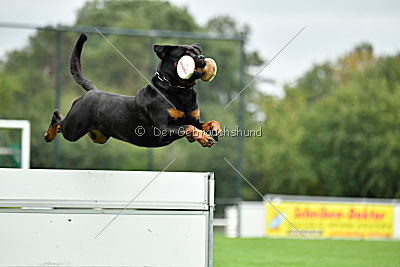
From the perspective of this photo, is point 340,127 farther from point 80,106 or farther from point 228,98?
point 80,106

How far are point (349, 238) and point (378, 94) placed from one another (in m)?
10.1

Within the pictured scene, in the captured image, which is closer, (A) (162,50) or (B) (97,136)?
(A) (162,50)

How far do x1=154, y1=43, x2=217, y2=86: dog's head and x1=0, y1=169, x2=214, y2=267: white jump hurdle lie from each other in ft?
2.36

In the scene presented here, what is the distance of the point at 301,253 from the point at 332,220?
4127 millimetres

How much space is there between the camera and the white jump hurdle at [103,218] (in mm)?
4285

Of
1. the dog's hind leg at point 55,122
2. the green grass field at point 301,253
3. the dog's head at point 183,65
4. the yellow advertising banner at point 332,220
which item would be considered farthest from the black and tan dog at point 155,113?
the yellow advertising banner at point 332,220

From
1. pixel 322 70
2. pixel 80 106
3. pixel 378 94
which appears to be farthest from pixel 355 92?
pixel 80 106

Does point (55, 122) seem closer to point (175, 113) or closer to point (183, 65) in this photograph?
point (175, 113)

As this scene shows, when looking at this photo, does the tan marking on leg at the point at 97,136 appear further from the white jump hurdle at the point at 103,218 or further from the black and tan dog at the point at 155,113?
the white jump hurdle at the point at 103,218

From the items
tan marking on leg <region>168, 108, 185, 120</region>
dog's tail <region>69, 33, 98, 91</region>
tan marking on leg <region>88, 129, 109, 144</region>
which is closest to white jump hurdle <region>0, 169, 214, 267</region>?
tan marking on leg <region>168, 108, 185, 120</region>

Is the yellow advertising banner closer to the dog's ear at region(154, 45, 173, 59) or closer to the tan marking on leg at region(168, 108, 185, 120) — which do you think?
the tan marking on leg at region(168, 108, 185, 120)

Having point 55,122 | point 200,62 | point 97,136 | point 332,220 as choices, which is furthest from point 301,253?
point 200,62

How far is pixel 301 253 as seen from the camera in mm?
9805

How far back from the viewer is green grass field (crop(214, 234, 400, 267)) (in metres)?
8.33
